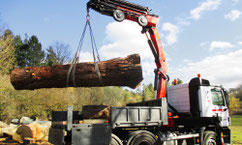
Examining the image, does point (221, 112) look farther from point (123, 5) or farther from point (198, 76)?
point (123, 5)

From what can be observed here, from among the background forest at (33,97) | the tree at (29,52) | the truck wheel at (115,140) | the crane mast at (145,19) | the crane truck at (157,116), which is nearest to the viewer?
the crane truck at (157,116)

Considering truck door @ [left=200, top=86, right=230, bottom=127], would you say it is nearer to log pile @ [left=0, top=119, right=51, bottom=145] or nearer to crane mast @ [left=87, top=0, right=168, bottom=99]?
crane mast @ [left=87, top=0, right=168, bottom=99]

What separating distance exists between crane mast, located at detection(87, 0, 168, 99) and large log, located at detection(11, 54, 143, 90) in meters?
1.37

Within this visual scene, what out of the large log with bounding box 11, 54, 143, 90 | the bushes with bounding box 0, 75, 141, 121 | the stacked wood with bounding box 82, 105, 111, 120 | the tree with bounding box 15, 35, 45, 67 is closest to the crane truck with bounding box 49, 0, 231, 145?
the stacked wood with bounding box 82, 105, 111, 120

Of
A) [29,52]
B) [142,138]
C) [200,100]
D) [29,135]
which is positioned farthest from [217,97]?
[29,52]

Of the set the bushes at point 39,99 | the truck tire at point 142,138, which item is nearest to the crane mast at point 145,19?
the truck tire at point 142,138

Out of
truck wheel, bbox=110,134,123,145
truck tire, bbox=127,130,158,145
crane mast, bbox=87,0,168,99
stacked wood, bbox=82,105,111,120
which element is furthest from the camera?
crane mast, bbox=87,0,168,99

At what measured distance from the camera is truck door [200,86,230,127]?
6.98 metres

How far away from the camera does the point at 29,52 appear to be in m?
37.1

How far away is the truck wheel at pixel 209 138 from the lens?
23.1 ft

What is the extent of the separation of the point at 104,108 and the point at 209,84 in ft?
13.3

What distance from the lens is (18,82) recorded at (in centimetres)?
642

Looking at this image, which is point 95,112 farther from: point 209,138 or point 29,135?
point 29,135

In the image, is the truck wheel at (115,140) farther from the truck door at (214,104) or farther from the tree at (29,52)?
the tree at (29,52)
